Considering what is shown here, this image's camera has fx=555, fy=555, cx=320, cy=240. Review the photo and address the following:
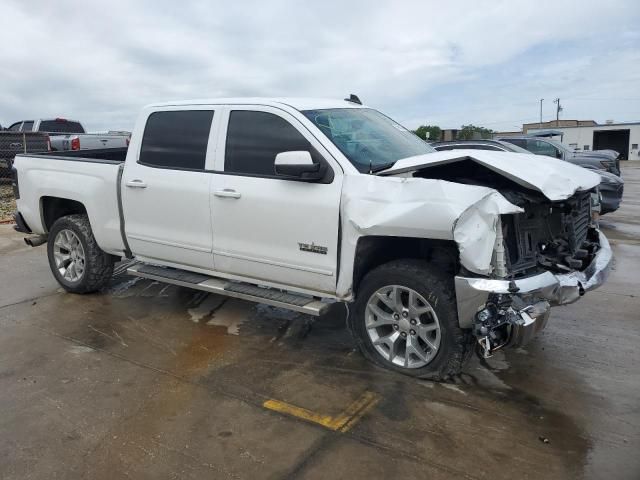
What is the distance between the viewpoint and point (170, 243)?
4988mm

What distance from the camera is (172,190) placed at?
4.85 meters

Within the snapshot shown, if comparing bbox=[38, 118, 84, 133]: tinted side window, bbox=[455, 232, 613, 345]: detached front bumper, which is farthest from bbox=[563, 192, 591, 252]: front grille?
bbox=[38, 118, 84, 133]: tinted side window

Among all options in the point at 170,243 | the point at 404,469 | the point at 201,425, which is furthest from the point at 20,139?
the point at 404,469

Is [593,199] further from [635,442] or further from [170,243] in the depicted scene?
[170,243]

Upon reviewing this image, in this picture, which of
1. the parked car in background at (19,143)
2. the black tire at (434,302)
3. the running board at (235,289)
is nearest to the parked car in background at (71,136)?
the parked car in background at (19,143)

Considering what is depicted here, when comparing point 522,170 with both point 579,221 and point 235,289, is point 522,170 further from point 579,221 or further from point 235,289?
point 235,289

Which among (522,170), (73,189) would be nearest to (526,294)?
(522,170)

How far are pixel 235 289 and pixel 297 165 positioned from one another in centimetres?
128

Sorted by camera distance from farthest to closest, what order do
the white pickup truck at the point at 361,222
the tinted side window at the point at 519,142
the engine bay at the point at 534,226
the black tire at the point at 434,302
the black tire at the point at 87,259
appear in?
the tinted side window at the point at 519,142
the black tire at the point at 87,259
the engine bay at the point at 534,226
the black tire at the point at 434,302
the white pickup truck at the point at 361,222

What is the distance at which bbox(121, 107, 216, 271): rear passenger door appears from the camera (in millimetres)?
4738

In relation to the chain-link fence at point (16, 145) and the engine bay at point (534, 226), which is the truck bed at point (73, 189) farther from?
the chain-link fence at point (16, 145)

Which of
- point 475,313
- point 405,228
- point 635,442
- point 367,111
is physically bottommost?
point 635,442

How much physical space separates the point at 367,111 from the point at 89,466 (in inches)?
142

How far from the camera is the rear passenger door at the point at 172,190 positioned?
474 cm
